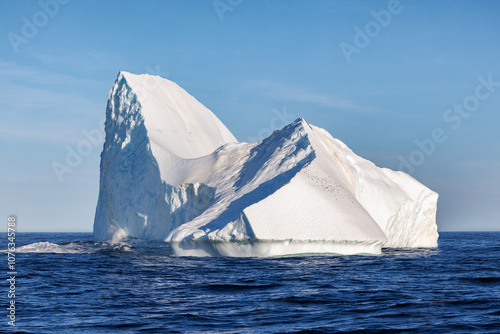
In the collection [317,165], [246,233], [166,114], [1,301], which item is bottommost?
[1,301]

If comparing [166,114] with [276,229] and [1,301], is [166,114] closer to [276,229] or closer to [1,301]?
[276,229]

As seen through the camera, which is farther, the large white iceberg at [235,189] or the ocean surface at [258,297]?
the large white iceberg at [235,189]

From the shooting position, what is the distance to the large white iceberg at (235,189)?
2280 cm

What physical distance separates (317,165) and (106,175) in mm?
18711

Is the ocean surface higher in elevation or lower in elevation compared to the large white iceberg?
lower

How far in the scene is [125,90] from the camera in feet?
122

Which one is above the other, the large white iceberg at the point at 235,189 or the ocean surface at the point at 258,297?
the large white iceberg at the point at 235,189

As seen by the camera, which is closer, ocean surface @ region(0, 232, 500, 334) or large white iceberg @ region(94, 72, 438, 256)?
ocean surface @ region(0, 232, 500, 334)

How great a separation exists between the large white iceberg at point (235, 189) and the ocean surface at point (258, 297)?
1.56 m

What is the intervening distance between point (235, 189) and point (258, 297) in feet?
46.3

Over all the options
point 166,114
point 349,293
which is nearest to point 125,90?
point 166,114

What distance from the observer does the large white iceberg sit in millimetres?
22797

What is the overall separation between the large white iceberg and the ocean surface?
1.56 m

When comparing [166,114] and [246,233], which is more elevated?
[166,114]
